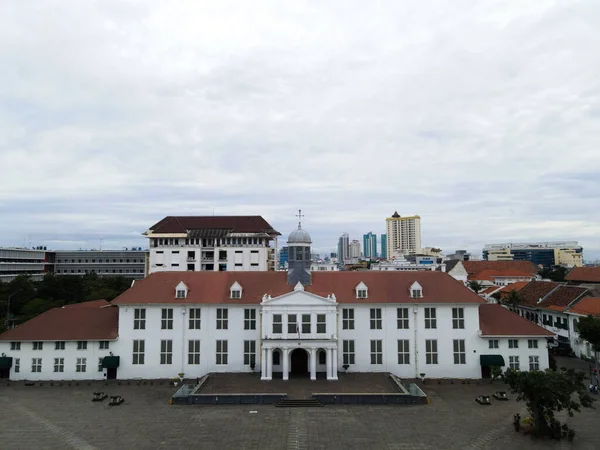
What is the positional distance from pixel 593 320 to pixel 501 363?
981cm

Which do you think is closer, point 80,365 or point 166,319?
point 80,365

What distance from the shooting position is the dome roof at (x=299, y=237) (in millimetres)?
46906

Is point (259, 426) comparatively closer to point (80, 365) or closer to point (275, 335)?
point (275, 335)

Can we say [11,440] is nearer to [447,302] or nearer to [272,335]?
[272,335]

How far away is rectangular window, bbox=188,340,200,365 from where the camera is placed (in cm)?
4272

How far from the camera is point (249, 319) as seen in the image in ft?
142

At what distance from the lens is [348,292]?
44.6 m

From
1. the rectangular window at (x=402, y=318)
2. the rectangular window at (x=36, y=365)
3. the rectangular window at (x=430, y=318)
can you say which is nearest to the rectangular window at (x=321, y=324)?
the rectangular window at (x=402, y=318)

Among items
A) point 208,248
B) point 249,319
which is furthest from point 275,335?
point 208,248

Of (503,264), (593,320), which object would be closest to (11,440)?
(593,320)

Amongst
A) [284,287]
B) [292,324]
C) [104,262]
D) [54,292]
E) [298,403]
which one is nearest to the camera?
[298,403]

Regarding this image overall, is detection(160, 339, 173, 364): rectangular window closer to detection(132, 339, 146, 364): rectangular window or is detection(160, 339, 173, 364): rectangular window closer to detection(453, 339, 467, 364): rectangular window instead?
detection(132, 339, 146, 364): rectangular window

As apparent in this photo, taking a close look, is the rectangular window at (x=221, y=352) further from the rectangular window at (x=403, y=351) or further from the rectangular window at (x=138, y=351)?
the rectangular window at (x=403, y=351)

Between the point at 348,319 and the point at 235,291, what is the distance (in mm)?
11351
